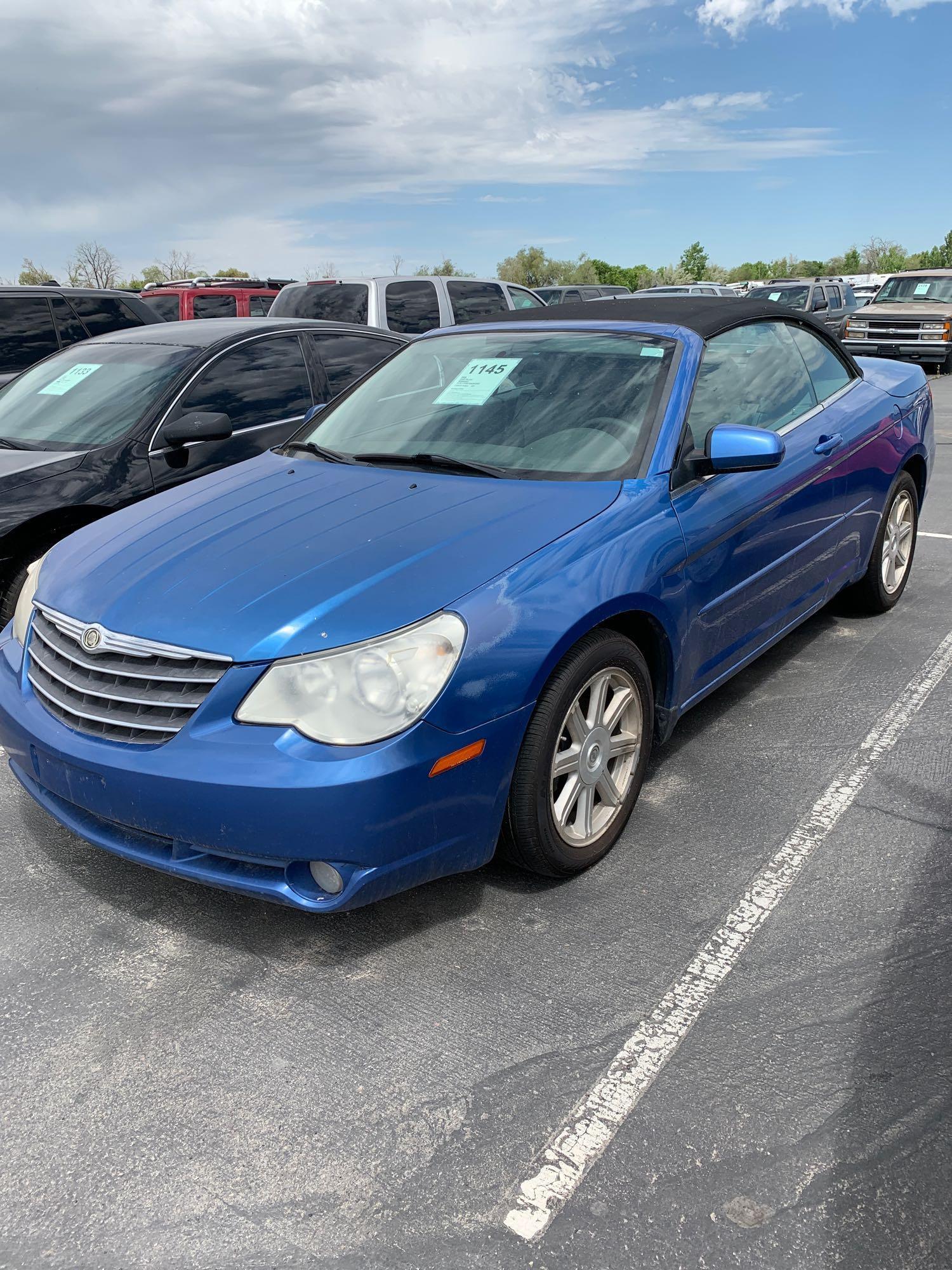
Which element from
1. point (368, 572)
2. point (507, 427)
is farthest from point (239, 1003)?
point (507, 427)

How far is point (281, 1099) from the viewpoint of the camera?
236 centimetres

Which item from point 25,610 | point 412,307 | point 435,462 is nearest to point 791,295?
point 412,307

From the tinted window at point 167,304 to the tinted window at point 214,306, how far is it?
34.0 inches

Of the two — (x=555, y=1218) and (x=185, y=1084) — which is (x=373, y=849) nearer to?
(x=185, y=1084)

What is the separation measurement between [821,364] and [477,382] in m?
1.75

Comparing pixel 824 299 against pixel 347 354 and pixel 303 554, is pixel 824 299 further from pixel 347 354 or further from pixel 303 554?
pixel 303 554

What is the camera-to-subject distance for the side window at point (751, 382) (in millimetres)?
3770

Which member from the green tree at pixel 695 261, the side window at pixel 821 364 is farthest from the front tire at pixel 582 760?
the green tree at pixel 695 261

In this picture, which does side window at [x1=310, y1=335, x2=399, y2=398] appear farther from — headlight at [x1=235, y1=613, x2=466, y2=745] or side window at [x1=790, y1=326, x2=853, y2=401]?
headlight at [x1=235, y1=613, x2=466, y2=745]

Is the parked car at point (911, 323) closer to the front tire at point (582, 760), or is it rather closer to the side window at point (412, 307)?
the side window at point (412, 307)

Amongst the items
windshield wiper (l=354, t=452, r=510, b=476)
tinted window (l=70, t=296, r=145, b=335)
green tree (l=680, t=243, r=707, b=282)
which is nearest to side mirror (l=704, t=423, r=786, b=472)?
windshield wiper (l=354, t=452, r=510, b=476)

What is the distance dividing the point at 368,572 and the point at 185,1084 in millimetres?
1318

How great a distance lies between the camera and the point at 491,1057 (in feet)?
8.08

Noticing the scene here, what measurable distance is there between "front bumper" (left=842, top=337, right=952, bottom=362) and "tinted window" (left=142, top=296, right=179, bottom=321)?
12140 millimetres
